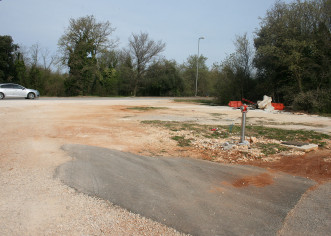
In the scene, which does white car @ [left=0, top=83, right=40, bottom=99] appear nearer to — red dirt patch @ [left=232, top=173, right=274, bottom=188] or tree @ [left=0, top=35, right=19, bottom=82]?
tree @ [left=0, top=35, right=19, bottom=82]

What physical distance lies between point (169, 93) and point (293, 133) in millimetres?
39518

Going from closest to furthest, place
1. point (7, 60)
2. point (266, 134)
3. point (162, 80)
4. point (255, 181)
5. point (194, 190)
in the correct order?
point (194, 190)
point (255, 181)
point (266, 134)
point (7, 60)
point (162, 80)

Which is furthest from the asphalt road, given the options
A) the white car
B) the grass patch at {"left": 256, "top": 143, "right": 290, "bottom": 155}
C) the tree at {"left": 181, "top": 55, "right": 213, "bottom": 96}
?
the tree at {"left": 181, "top": 55, "right": 213, "bottom": 96}

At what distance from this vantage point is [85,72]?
38.0 meters

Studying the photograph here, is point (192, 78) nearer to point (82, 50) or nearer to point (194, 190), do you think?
point (82, 50)

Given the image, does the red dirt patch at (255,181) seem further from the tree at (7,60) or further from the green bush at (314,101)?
the tree at (7,60)

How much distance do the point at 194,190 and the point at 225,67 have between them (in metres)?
23.1

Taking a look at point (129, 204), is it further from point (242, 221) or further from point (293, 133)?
point (293, 133)

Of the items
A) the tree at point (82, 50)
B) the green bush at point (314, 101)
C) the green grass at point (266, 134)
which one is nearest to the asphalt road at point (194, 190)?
the green grass at point (266, 134)

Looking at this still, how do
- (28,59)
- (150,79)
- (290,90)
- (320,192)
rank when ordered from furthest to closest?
(150,79) < (28,59) < (290,90) < (320,192)

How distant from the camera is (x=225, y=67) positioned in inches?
1011

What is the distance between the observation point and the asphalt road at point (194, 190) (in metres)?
3.14

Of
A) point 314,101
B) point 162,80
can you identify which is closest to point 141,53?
point 162,80

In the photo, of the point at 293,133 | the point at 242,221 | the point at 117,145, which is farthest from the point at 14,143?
the point at 293,133
